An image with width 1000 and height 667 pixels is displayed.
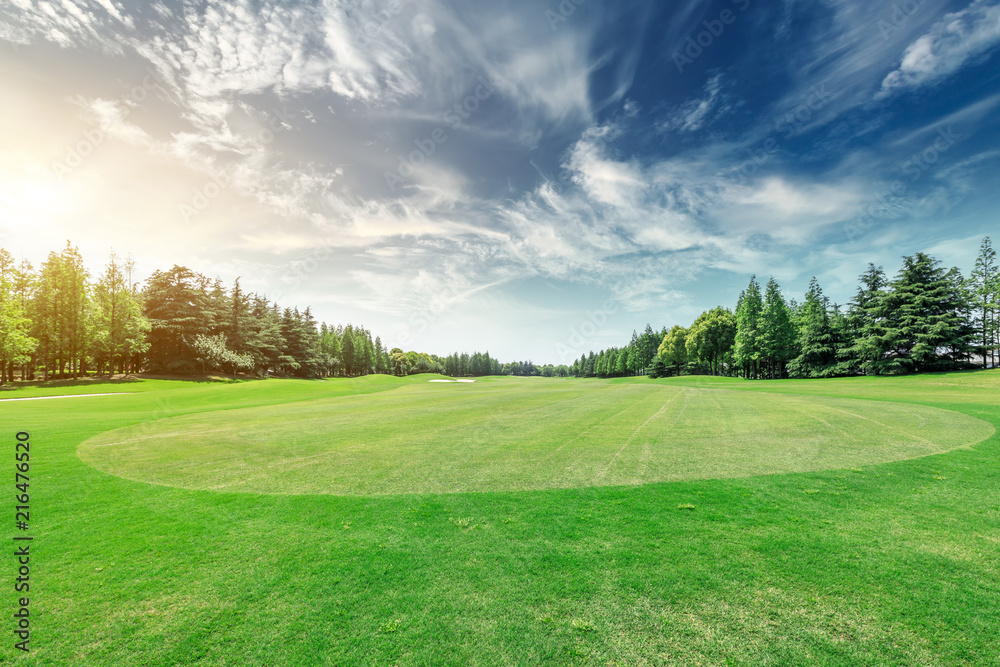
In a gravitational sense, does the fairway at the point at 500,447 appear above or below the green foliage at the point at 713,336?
below

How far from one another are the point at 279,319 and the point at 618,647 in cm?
8611

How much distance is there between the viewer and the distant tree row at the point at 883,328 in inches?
1721

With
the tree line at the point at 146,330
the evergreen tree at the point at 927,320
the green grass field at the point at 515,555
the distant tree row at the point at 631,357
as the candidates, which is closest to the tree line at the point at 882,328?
the evergreen tree at the point at 927,320

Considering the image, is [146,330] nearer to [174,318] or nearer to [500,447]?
[174,318]

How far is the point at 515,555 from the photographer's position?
5.25 meters

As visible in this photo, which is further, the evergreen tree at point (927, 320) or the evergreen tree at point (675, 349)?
the evergreen tree at point (675, 349)

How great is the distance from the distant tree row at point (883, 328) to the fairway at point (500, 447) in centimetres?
3873

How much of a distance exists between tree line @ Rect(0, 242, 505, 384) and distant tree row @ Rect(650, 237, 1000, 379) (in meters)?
85.0

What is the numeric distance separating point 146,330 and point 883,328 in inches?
3848

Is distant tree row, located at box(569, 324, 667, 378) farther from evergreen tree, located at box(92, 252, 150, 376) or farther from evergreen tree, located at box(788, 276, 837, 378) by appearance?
evergreen tree, located at box(92, 252, 150, 376)

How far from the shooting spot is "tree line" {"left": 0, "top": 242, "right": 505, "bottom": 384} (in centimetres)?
3716

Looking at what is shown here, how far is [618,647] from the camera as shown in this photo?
363 cm

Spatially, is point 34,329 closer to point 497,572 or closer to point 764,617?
point 497,572

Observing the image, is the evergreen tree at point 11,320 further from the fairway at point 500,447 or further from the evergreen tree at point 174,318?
the fairway at point 500,447
